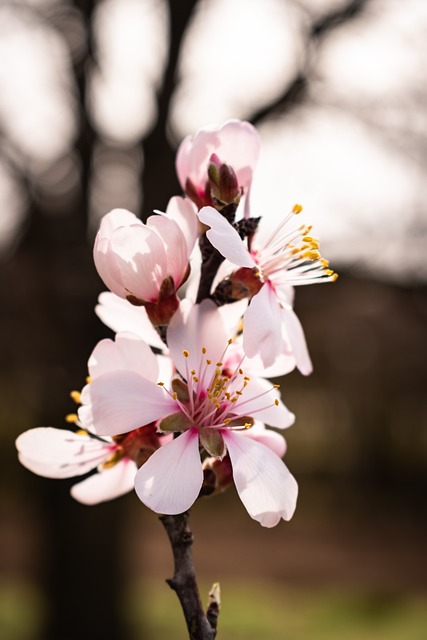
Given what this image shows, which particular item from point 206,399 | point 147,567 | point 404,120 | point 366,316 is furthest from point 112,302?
point 366,316

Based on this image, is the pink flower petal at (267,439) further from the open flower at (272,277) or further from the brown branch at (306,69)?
the brown branch at (306,69)

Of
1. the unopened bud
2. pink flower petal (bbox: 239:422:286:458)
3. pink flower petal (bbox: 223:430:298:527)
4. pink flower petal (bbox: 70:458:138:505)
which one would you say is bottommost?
pink flower petal (bbox: 223:430:298:527)

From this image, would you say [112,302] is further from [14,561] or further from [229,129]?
[14,561]

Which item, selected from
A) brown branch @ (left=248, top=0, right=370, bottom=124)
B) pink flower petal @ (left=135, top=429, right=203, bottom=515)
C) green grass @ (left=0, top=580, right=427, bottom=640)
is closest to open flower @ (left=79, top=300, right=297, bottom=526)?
pink flower petal @ (left=135, top=429, right=203, bottom=515)

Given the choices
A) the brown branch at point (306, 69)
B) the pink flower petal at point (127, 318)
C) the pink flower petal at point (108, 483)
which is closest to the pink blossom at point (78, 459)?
the pink flower petal at point (108, 483)

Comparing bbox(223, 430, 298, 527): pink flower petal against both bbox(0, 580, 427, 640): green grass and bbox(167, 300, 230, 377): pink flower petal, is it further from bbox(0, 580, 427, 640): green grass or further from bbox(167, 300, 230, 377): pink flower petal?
bbox(0, 580, 427, 640): green grass

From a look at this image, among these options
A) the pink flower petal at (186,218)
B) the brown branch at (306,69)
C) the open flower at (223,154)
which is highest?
the brown branch at (306,69)
